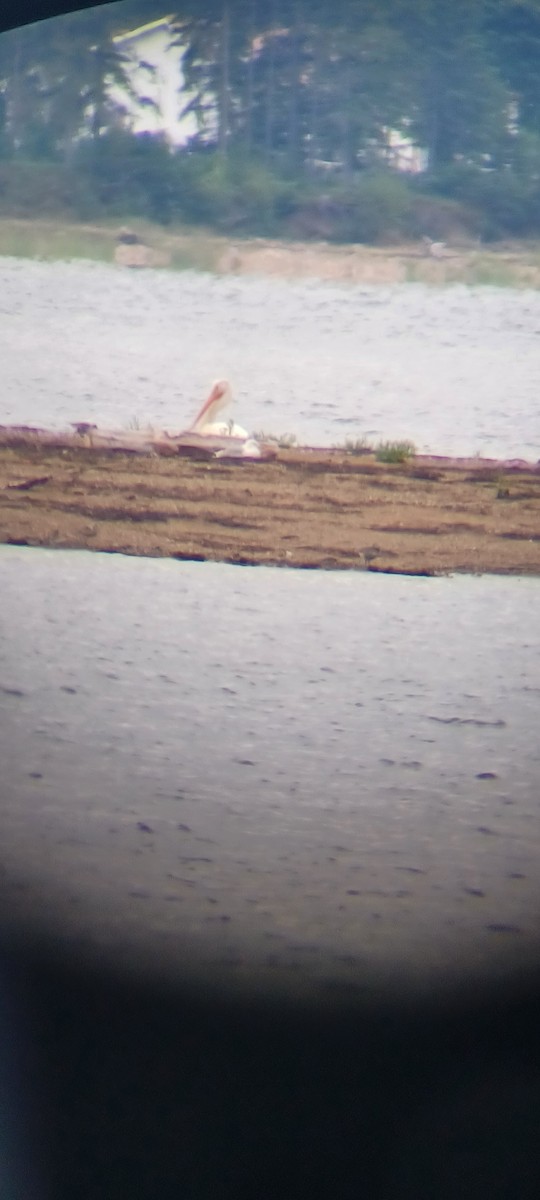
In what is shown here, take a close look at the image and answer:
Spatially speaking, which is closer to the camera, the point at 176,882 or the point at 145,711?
the point at 176,882

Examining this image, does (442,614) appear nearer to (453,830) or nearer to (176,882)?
(453,830)

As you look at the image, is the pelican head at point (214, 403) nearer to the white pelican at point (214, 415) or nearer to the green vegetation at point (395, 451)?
the white pelican at point (214, 415)

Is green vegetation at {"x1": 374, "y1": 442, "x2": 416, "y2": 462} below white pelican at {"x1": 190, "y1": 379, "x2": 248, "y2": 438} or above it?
below

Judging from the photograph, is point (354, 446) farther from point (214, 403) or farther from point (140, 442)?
point (140, 442)

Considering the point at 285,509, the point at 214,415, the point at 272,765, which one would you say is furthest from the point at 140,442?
the point at 272,765

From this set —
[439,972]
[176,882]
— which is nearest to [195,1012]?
[176,882]

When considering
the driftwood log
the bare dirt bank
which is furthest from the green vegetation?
the driftwood log

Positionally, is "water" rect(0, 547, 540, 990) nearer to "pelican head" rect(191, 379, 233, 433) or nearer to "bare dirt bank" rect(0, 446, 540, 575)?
"bare dirt bank" rect(0, 446, 540, 575)

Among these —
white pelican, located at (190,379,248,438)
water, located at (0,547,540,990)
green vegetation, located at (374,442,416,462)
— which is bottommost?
water, located at (0,547,540,990)
